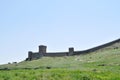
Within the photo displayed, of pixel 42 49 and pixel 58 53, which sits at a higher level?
pixel 42 49

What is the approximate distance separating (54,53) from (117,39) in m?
15.8

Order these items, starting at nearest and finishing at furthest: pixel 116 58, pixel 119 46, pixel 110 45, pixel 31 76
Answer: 1. pixel 31 76
2. pixel 116 58
3. pixel 119 46
4. pixel 110 45

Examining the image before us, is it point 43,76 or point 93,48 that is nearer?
point 43,76

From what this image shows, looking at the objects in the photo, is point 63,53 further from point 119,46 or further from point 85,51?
point 119,46

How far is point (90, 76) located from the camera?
2895cm

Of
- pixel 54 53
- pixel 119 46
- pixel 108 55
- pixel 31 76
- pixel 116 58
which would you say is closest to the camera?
pixel 31 76

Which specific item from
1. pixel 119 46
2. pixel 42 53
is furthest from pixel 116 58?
pixel 42 53

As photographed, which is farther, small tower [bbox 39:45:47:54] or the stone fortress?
small tower [bbox 39:45:47:54]

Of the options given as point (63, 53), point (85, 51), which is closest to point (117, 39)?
point (85, 51)

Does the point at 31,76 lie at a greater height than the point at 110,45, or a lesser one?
lesser

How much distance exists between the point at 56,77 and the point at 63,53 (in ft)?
183

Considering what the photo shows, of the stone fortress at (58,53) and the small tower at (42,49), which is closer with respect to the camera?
the stone fortress at (58,53)

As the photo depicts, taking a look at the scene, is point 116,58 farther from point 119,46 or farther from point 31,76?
point 31,76

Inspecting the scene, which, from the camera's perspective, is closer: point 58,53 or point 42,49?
point 58,53
